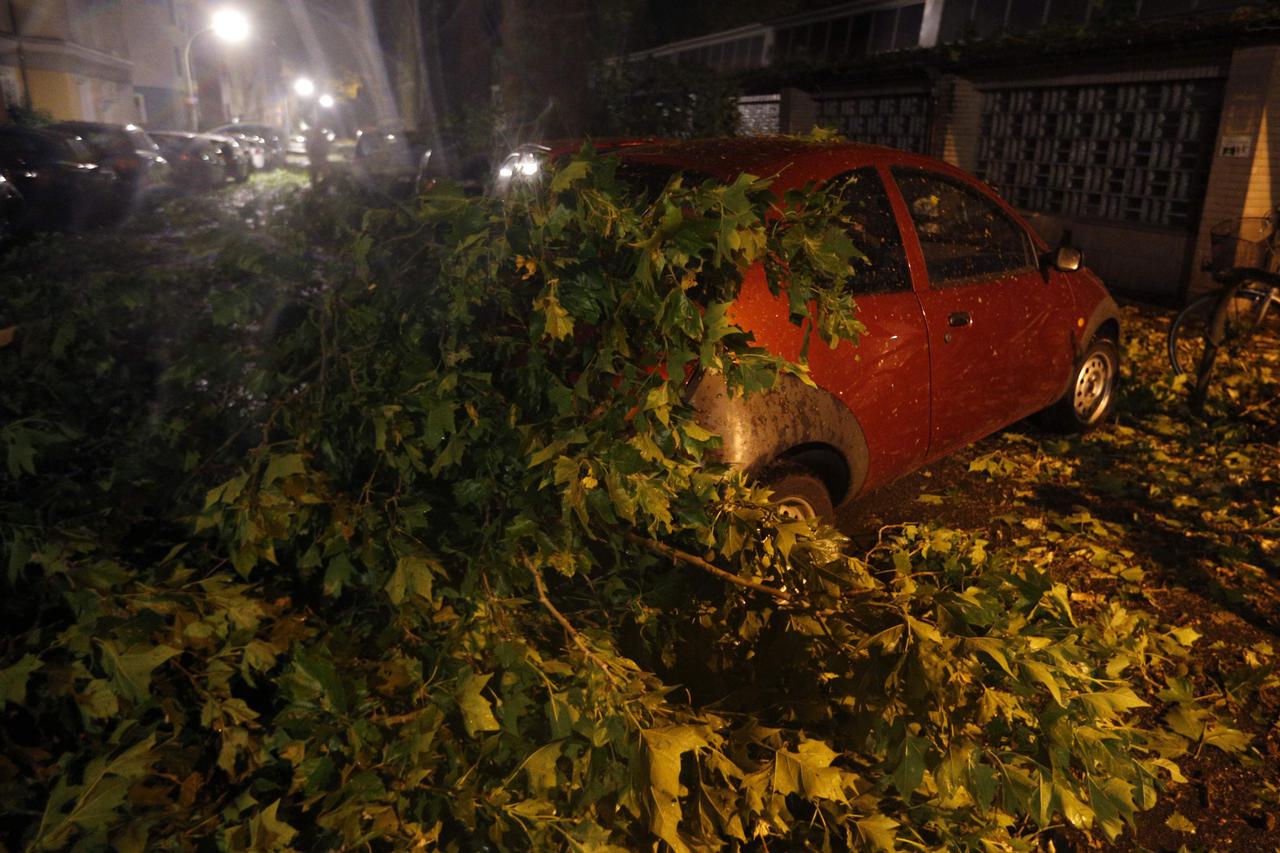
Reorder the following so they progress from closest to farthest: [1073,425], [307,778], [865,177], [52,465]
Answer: [307,778]
[52,465]
[865,177]
[1073,425]

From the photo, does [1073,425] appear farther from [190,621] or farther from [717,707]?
[190,621]

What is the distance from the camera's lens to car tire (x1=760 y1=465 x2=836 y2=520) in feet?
10.5

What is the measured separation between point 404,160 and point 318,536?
18336 mm

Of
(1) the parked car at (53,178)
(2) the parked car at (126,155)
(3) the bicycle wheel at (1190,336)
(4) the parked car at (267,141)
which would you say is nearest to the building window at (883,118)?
(3) the bicycle wheel at (1190,336)

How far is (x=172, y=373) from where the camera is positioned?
7.82 feet

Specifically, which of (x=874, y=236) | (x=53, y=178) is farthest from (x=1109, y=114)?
(x=53, y=178)

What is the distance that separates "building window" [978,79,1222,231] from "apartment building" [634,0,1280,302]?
0.06 feet

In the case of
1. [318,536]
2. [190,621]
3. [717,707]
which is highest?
[318,536]

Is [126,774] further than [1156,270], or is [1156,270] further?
[1156,270]

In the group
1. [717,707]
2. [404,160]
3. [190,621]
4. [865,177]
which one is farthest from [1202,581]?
[404,160]

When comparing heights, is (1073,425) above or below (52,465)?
below

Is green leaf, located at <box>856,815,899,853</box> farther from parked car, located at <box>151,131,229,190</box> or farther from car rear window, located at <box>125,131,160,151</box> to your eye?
parked car, located at <box>151,131,229,190</box>

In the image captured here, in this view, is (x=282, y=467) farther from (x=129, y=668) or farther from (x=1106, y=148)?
(x=1106, y=148)

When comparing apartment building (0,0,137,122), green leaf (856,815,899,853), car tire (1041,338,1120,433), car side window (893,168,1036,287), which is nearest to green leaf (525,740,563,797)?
green leaf (856,815,899,853)
